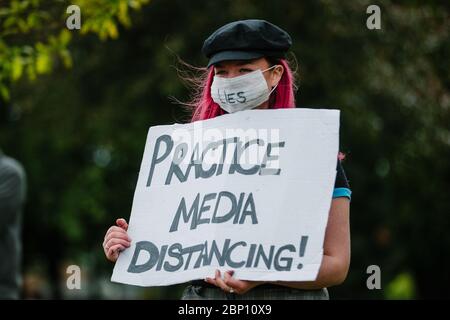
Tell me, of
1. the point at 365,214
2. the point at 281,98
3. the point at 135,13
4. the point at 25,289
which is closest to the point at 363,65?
the point at 135,13

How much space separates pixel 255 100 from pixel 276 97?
127mm

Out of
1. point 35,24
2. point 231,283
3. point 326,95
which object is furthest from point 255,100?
point 326,95

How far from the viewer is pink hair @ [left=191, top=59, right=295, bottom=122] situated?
3.58m

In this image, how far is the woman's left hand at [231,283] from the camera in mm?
3215

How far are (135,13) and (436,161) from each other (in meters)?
3.98

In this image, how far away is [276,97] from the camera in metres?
3.61

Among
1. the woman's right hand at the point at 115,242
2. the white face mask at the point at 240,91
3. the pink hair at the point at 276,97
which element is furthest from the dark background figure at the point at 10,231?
the white face mask at the point at 240,91

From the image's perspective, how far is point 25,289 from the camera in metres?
15.3

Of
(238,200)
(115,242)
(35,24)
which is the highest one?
(35,24)

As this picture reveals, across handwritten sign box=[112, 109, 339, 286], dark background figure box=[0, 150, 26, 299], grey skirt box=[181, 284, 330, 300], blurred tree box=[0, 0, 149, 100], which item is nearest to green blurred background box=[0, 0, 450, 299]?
blurred tree box=[0, 0, 149, 100]

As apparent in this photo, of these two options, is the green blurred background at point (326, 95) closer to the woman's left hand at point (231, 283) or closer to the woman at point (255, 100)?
the woman at point (255, 100)

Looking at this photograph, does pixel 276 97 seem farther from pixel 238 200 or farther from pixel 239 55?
pixel 238 200

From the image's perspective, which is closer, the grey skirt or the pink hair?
the grey skirt

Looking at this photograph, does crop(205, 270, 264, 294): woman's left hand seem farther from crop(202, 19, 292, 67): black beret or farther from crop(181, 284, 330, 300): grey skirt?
crop(202, 19, 292, 67): black beret
